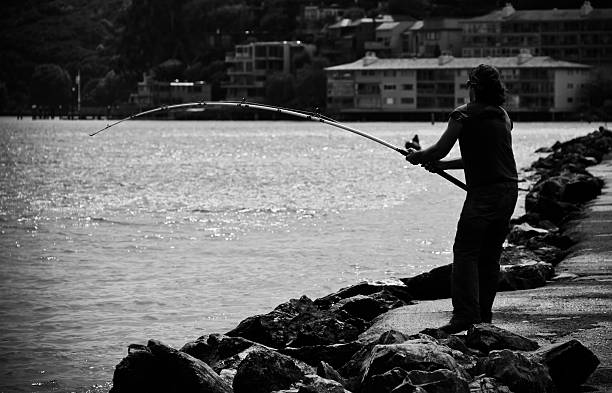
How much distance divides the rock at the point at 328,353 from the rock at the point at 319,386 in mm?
1634

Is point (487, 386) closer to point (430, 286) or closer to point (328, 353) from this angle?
point (328, 353)

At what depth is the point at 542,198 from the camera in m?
23.4

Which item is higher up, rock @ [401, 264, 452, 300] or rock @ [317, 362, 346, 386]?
rock @ [317, 362, 346, 386]

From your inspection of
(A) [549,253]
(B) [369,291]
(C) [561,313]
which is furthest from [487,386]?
(A) [549,253]

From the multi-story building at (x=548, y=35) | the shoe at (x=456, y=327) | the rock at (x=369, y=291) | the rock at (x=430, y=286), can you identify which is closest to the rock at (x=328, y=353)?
the shoe at (x=456, y=327)

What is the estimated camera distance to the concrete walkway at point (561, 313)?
10211mm

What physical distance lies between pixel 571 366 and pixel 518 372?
1.71ft

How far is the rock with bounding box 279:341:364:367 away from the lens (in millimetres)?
9930

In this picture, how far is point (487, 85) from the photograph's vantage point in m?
10.5

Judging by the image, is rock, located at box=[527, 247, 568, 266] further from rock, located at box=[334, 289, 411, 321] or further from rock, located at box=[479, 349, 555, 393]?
rock, located at box=[479, 349, 555, 393]

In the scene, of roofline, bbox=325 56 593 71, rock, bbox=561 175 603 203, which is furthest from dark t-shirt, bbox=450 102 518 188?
roofline, bbox=325 56 593 71

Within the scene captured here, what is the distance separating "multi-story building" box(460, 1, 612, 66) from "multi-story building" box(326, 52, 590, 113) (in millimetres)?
5823

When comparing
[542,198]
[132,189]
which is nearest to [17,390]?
[542,198]

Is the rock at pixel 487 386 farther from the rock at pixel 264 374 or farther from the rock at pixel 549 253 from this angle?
the rock at pixel 549 253
